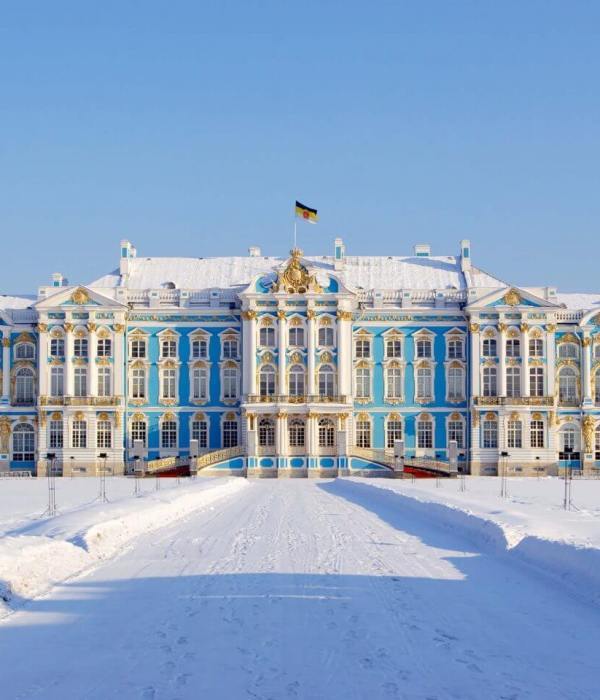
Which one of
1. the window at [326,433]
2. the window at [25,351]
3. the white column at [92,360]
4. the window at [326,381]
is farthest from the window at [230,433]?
the window at [25,351]

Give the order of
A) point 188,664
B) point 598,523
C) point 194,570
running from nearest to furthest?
point 188,664, point 194,570, point 598,523

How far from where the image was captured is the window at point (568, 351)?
71250 millimetres

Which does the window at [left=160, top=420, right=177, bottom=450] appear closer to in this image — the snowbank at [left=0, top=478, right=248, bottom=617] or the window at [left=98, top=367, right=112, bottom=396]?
the window at [left=98, top=367, right=112, bottom=396]

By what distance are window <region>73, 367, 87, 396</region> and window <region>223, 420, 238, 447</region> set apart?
31.1 feet

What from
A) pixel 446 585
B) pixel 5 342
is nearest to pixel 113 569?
pixel 446 585

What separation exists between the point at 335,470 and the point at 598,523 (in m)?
43.6

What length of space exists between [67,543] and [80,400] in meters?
52.8

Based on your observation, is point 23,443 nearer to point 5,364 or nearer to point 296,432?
point 5,364

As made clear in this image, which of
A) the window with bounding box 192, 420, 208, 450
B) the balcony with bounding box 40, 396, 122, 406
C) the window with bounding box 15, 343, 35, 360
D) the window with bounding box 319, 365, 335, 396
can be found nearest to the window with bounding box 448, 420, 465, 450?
the window with bounding box 319, 365, 335, 396

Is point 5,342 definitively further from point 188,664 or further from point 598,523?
point 188,664

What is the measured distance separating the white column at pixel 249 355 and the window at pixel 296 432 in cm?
326

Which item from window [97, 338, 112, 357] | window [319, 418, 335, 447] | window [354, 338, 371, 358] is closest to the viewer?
window [319, 418, 335, 447]

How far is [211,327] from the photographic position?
7131 cm

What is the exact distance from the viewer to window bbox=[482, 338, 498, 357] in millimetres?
70125
